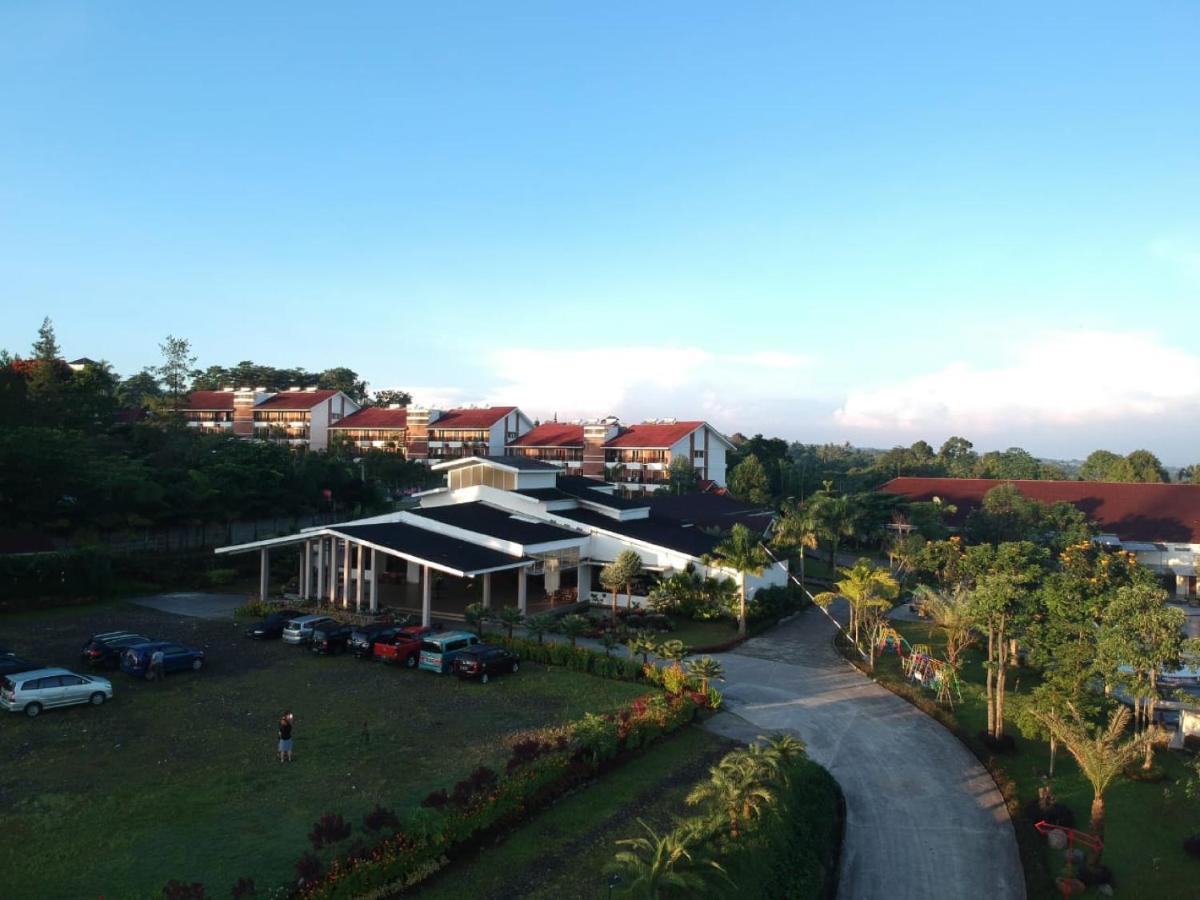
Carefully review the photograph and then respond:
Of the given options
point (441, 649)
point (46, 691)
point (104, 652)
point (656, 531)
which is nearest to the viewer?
point (46, 691)

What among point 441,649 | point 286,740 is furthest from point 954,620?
point 286,740

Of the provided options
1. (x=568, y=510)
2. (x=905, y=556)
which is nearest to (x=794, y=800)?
(x=568, y=510)

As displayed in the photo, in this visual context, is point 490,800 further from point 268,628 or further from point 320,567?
point 320,567

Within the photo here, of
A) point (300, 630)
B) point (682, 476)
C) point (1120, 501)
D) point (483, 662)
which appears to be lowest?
point (300, 630)

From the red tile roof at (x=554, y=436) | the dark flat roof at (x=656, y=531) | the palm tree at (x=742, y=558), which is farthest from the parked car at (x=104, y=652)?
the red tile roof at (x=554, y=436)

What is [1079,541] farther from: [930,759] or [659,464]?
[659,464]

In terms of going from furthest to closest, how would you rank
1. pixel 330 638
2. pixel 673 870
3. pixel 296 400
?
pixel 296 400 → pixel 330 638 → pixel 673 870
